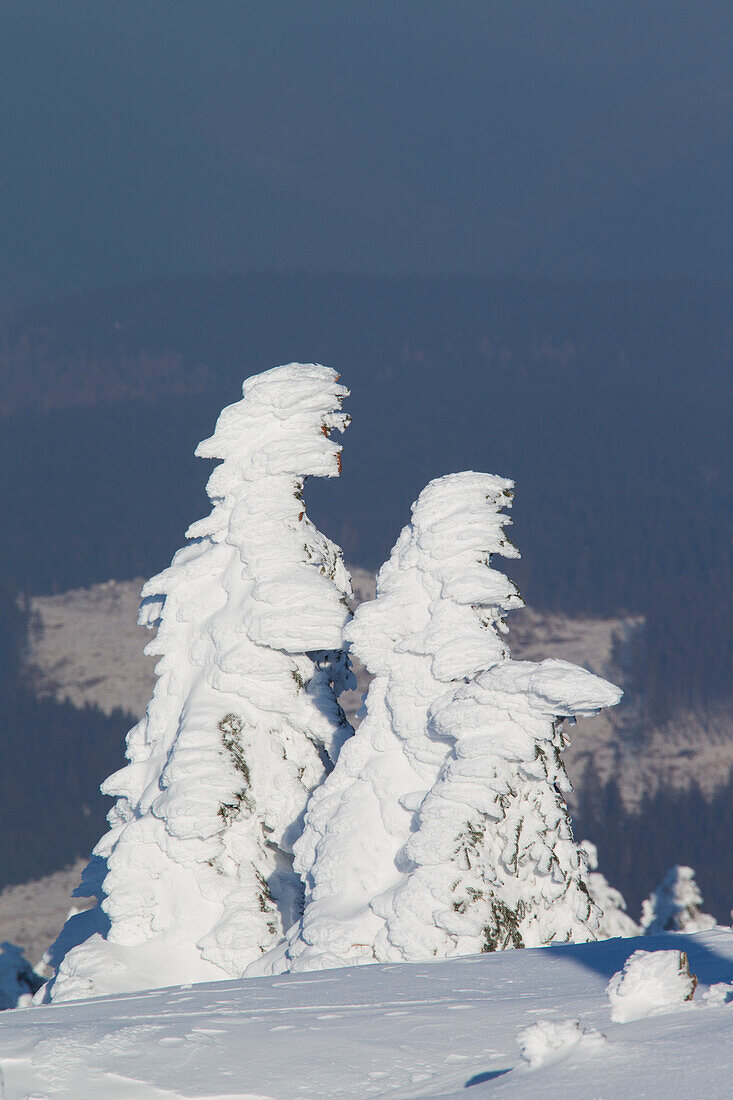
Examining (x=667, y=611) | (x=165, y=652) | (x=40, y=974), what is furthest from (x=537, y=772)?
(x=667, y=611)

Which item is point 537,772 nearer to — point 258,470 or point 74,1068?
point 258,470

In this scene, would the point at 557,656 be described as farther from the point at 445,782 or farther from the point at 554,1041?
the point at 554,1041

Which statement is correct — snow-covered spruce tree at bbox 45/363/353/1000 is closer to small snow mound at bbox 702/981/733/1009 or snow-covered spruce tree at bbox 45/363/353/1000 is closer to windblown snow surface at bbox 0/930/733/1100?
windblown snow surface at bbox 0/930/733/1100

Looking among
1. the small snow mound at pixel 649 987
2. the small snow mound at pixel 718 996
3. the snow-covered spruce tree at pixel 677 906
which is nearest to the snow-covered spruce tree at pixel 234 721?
the small snow mound at pixel 718 996

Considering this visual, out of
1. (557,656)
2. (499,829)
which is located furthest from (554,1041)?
(557,656)

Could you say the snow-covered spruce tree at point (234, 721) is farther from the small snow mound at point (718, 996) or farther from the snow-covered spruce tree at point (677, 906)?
the snow-covered spruce tree at point (677, 906)

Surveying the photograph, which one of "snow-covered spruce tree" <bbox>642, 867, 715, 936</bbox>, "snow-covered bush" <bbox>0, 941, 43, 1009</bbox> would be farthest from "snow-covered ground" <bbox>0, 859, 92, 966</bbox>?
"snow-covered spruce tree" <bbox>642, 867, 715, 936</bbox>
